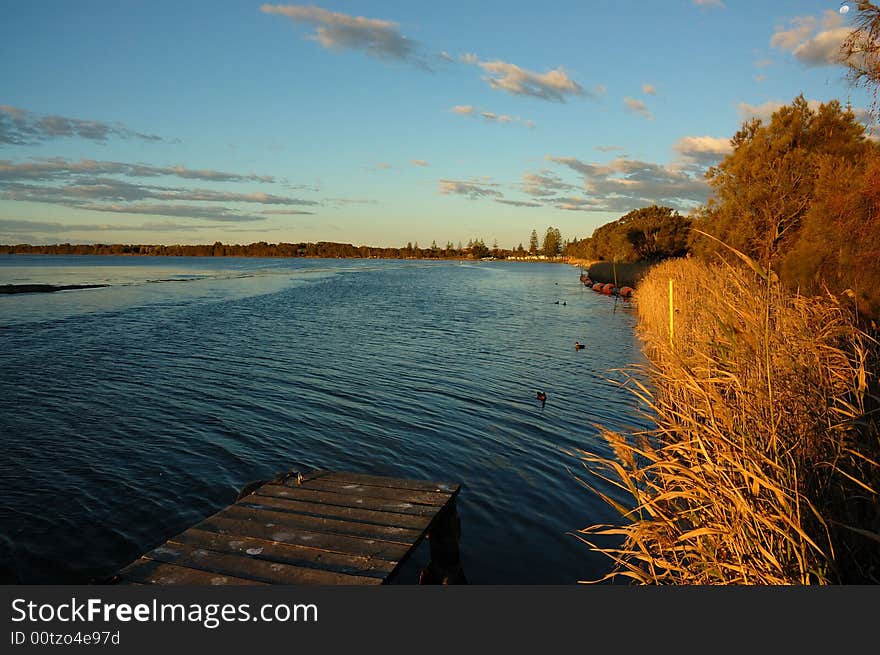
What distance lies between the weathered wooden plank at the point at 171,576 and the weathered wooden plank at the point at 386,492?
2.04 m

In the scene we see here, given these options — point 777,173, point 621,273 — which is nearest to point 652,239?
point 621,273

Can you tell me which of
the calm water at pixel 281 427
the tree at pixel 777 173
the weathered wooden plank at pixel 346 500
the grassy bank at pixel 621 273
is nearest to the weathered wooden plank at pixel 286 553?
the weathered wooden plank at pixel 346 500

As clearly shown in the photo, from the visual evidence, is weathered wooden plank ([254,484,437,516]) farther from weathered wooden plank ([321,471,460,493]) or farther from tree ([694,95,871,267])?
tree ([694,95,871,267])

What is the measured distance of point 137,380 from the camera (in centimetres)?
1695

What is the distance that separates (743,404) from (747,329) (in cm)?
74

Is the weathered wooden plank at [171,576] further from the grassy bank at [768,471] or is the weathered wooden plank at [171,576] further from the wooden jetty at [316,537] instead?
the grassy bank at [768,471]

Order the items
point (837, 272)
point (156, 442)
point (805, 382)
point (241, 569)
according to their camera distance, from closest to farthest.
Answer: point (241, 569) → point (805, 382) → point (156, 442) → point (837, 272)

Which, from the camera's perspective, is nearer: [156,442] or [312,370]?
[156,442]

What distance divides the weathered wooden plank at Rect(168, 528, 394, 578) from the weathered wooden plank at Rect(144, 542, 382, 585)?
8 cm

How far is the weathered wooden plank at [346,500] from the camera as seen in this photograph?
19.8ft

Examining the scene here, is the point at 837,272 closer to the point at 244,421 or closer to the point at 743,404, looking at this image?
the point at 743,404

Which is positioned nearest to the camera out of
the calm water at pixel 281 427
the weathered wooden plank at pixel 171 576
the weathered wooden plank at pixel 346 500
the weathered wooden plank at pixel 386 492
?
the weathered wooden plank at pixel 171 576

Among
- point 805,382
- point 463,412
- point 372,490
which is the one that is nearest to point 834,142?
point 463,412

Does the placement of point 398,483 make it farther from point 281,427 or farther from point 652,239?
point 652,239
